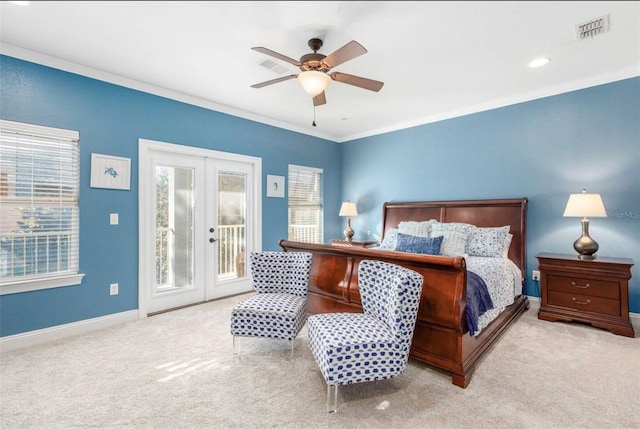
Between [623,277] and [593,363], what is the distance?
3.66 feet

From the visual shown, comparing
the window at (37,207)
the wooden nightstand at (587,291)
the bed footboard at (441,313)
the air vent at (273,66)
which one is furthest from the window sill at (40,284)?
the wooden nightstand at (587,291)

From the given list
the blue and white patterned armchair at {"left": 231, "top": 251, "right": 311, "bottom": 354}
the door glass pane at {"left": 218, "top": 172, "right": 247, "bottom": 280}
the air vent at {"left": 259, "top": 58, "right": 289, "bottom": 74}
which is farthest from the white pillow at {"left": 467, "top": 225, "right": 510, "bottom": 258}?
the door glass pane at {"left": 218, "top": 172, "right": 247, "bottom": 280}

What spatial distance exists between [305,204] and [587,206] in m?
3.96

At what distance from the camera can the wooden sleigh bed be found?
87.9 inches

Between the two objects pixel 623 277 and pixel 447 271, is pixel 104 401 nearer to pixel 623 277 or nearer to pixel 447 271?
pixel 447 271

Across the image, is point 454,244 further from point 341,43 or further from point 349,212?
point 341,43

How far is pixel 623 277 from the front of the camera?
3.05 meters

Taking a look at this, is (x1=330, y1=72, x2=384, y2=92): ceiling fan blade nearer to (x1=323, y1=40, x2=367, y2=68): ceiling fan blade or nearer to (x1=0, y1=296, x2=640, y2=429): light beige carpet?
(x1=323, y1=40, x2=367, y2=68): ceiling fan blade

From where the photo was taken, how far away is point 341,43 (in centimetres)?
271

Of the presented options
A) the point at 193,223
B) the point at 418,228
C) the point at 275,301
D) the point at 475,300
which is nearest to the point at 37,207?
the point at 193,223

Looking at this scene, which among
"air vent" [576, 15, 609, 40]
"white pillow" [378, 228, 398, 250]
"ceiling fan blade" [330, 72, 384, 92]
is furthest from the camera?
"white pillow" [378, 228, 398, 250]

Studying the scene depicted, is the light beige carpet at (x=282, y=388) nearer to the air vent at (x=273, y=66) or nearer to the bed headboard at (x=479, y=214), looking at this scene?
the bed headboard at (x=479, y=214)

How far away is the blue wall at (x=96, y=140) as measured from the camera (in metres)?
2.89

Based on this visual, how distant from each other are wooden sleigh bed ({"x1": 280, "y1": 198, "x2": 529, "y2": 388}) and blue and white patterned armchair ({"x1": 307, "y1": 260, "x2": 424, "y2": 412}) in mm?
317
